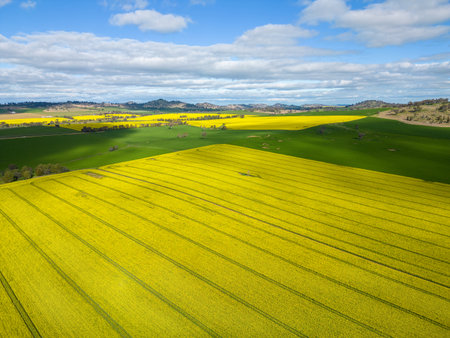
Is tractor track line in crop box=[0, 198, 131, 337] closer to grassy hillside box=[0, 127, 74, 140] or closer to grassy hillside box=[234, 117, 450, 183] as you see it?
grassy hillside box=[234, 117, 450, 183]

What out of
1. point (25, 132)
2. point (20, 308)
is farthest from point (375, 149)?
point (25, 132)

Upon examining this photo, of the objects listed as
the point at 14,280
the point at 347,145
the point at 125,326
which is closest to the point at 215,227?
the point at 125,326

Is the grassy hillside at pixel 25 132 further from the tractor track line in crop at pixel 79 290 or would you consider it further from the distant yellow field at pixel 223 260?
the tractor track line in crop at pixel 79 290

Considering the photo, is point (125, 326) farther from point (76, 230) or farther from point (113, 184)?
point (113, 184)

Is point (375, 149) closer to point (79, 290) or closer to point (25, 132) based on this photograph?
point (79, 290)

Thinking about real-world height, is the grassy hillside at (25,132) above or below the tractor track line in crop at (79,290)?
above

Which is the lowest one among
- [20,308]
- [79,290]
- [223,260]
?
[20,308]

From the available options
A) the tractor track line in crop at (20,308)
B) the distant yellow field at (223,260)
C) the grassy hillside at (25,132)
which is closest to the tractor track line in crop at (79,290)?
the distant yellow field at (223,260)

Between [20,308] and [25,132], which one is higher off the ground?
[25,132]

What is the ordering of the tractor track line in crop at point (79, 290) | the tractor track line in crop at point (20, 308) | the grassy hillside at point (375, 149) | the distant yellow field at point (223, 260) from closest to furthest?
the tractor track line in crop at point (20, 308) < the tractor track line in crop at point (79, 290) < the distant yellow field at point (223, 260) < the grassy hillside at point (375, 149)

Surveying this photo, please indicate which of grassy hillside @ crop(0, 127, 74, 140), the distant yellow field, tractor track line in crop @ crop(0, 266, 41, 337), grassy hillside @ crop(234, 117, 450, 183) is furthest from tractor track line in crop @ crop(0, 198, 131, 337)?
grassy hillside @ crop(0, 127, 74, 140)
